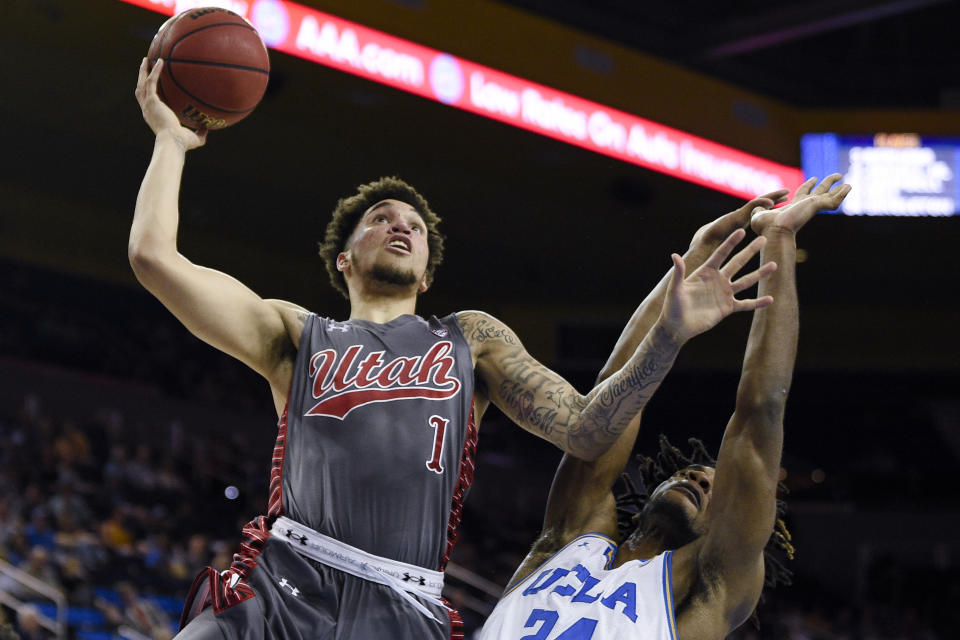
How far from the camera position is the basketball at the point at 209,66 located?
9.96 feet

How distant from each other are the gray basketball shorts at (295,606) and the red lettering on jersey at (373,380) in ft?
1.22

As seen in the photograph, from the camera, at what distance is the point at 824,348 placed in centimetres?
1717

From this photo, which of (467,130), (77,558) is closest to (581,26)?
(467,130)

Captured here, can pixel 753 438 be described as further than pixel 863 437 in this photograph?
No

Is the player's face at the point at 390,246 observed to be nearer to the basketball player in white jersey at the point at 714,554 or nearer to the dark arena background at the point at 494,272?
the basketball player in white jersey at the point at 714,554

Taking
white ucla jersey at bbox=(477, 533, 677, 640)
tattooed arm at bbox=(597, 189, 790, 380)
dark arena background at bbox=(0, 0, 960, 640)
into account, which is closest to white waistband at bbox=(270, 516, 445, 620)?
white ucla jersey at bbox=(477, 533, 677, 640)

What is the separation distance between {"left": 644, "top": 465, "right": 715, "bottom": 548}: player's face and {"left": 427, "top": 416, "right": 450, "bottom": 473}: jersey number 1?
90cm

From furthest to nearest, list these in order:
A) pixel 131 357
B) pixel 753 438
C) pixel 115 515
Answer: pixel 131 357, pixel 115 515, pixel 753 438

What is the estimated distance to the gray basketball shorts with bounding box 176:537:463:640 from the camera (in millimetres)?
2619

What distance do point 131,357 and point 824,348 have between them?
988 cm

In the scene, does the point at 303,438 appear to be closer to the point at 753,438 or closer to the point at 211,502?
the point at 753,438

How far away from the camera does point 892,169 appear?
495 inches

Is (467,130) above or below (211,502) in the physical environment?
above

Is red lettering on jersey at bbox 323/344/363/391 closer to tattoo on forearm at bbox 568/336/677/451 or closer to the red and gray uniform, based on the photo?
the red and gray uniform
